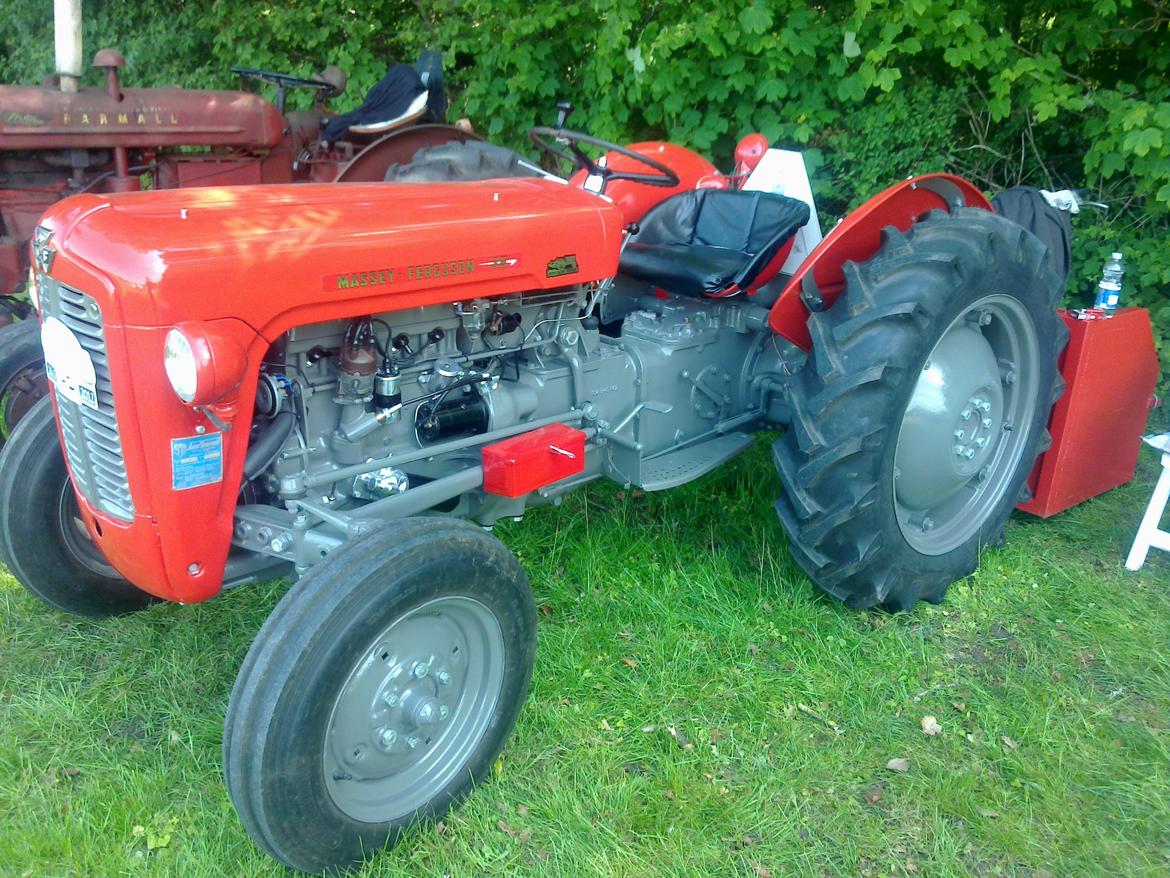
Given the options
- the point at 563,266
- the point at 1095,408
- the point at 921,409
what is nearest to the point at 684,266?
the point at 563,266

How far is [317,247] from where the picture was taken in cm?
211

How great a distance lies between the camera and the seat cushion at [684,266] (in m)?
3.14

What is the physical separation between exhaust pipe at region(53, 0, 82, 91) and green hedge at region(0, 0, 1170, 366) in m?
2.46

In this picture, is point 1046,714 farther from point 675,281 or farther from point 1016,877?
point 675,281

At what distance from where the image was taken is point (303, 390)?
2.25 m

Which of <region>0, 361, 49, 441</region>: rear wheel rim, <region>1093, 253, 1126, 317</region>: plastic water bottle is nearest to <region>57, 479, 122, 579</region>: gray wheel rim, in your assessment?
<region>0, 361, 49, 441</region>: rear wheel rim

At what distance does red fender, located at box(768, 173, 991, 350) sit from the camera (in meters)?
2.89

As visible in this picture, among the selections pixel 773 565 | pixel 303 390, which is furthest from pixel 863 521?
pixel 303 390

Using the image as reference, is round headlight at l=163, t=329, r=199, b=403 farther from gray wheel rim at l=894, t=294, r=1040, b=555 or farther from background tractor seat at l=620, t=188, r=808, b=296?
gray wheel rim at l=894, t=294, r=1040, b=555

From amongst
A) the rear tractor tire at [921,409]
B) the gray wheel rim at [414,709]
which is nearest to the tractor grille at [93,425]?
the gray wheel rim at [414,709]

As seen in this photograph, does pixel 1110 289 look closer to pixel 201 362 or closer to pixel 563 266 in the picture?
pixel 563 266

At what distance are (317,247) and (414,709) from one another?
1.00 m

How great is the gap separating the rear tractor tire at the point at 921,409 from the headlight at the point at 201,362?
152 centimetres

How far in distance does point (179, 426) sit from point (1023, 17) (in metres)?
4.56
